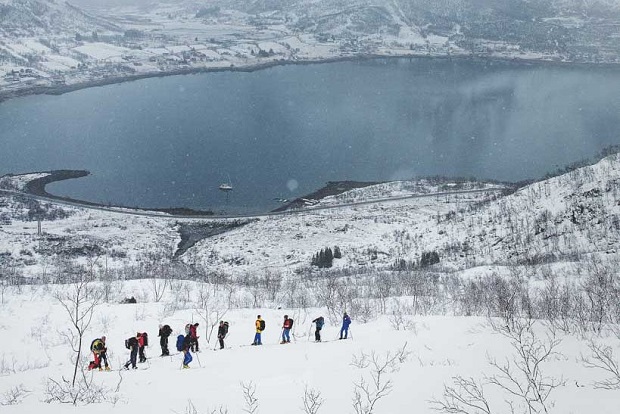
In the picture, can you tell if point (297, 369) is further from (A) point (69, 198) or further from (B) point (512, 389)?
(A) point (69, 198)

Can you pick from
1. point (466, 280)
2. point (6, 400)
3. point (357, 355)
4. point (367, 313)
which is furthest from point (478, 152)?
point (6, 400)

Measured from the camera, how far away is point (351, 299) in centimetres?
3500

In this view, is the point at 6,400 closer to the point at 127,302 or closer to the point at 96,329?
the point at 96,329

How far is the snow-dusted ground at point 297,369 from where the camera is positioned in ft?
49.4

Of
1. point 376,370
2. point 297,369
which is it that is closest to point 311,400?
point 376,370

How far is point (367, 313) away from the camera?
29938 millimetres

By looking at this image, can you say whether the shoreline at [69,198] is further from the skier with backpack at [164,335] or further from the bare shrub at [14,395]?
the bare shrub at [14,395]

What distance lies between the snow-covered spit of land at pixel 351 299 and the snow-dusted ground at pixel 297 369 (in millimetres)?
97

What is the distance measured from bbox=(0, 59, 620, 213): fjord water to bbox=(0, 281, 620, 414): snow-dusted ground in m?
68.7

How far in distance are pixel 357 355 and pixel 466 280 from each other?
3015 cm

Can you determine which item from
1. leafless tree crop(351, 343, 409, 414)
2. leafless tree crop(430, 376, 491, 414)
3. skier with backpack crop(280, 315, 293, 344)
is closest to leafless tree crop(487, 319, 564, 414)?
leafless tree crop(430, 376, 491, 414)

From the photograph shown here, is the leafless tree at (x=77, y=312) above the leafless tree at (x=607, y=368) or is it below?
above

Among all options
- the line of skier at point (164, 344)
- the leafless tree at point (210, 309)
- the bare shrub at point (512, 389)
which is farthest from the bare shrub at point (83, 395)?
the bare shrub at point (512, 389)

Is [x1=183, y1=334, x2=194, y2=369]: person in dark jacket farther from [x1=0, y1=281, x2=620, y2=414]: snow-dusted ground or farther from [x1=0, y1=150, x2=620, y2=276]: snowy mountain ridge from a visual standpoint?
[x1=0, y1=150, x2=620, y2=276]: snowy mountain ridge
